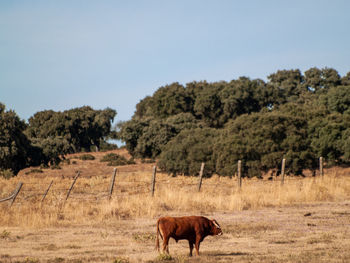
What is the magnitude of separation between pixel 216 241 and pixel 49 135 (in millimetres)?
74126

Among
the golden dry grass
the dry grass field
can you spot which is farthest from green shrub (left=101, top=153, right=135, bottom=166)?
the golden dry grass

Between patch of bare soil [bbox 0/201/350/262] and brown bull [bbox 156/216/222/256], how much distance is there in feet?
1.47

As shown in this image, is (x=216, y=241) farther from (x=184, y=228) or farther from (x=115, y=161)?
(x=115, y=161)

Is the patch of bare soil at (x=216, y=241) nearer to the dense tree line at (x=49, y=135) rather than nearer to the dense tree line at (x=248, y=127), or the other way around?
the dense tree line at (x=248, y=127)

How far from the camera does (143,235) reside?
1420 centimetres

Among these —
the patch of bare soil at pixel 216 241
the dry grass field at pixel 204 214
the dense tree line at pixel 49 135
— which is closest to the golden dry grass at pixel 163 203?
the dry grass field at pixel 204 214

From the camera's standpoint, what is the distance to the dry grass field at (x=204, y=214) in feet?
35.4

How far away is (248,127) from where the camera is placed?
3825 centimetres

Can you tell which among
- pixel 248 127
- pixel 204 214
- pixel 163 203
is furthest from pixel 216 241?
pixel 248 127

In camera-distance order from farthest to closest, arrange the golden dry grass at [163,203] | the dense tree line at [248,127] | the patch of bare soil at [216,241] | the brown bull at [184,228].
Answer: the dense tree line at [248,127] → the golden dry grass at [163,203] → the patch of bare soil at [216,241] → the brown bull at [184,228]

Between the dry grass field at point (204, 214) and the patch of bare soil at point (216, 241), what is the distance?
0.02m

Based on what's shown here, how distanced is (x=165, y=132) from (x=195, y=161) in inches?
756

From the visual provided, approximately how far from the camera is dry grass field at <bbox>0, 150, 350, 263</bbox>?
35.4ft

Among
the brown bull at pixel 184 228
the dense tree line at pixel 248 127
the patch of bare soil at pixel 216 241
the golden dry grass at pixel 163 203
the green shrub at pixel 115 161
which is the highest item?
the dense tree line at pixel 248 127
